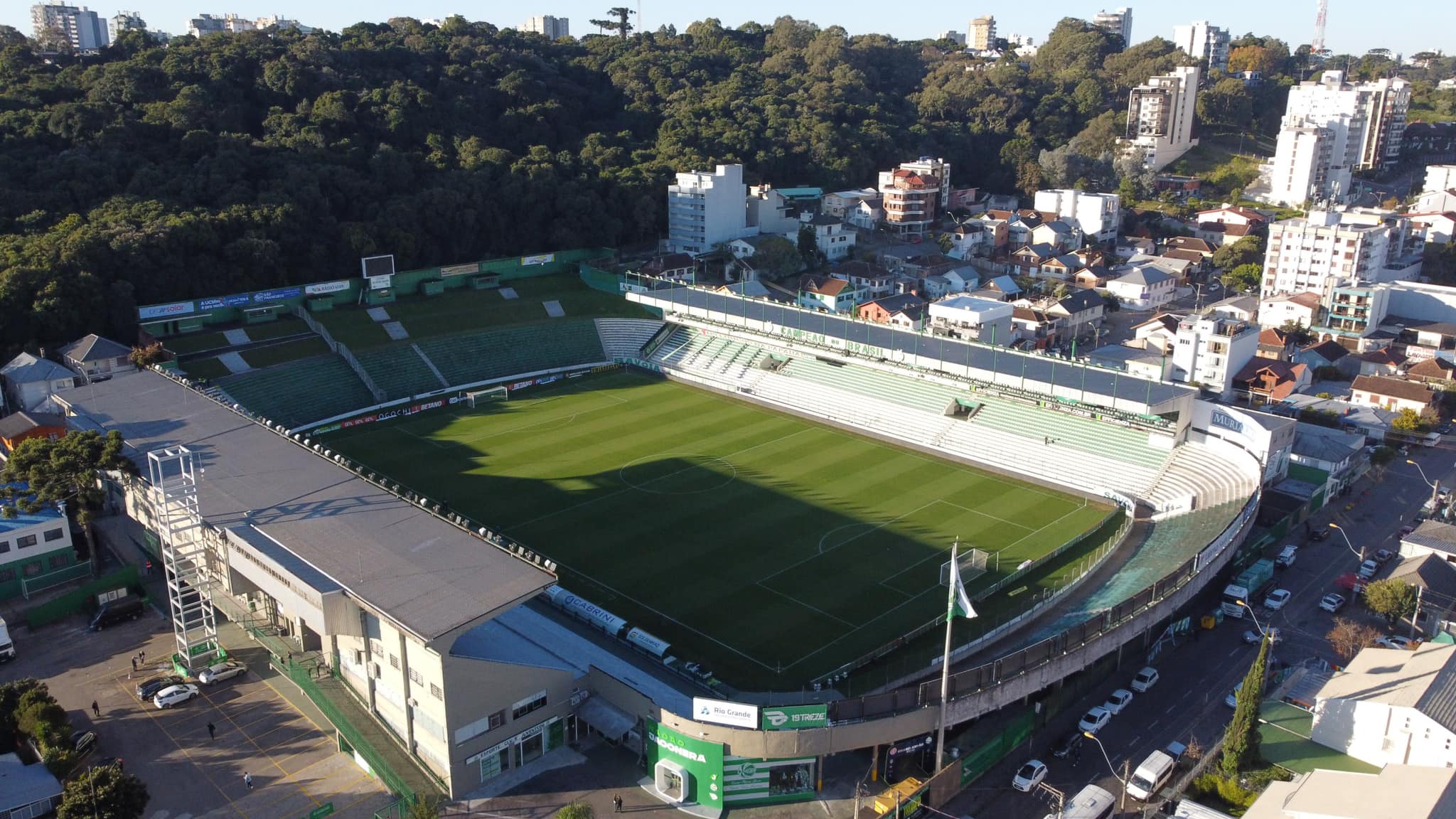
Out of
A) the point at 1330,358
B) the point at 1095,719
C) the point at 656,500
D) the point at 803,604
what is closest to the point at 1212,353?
the point at 1330,358

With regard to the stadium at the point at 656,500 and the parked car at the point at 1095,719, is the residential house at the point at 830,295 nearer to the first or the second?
the stadium at the point at 656,500

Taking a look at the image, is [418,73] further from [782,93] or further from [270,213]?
[782,93]

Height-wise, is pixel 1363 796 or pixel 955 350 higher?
pixel 955 350

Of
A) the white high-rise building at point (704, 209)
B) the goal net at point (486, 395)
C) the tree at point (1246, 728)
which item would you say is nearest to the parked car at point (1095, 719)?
the tree at point (1246, 728)

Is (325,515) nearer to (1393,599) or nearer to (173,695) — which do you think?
(173,695)

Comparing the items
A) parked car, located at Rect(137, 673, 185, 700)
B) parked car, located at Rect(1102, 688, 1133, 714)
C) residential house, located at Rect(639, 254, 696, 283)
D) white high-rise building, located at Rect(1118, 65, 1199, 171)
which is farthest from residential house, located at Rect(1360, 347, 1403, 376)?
parked car, located at Rect(137, 673, 185, 700)

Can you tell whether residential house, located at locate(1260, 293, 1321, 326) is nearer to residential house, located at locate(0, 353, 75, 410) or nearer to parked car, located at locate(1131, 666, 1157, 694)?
parked car, located at locate(1131, 666, 1157, 694)

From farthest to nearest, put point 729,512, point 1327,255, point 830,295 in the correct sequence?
1. point 1327,255
2. point 830,295
3. point 729,512
